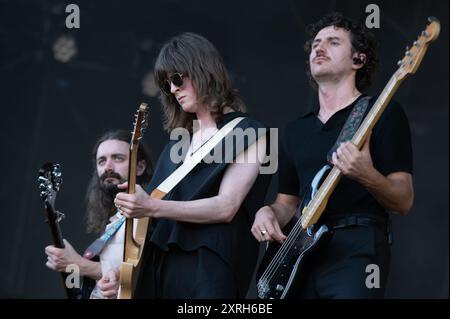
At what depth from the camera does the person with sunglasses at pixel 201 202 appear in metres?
4.05

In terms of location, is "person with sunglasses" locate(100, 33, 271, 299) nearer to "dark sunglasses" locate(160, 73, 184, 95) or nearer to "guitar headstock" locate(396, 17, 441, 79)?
"dark sunglasses" locate(160, 73, 184, 95)

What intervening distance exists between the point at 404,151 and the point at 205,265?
3.34 feet

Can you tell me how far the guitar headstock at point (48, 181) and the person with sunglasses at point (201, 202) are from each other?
544 millimetres

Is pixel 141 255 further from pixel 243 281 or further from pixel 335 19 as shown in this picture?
pixel 335 19

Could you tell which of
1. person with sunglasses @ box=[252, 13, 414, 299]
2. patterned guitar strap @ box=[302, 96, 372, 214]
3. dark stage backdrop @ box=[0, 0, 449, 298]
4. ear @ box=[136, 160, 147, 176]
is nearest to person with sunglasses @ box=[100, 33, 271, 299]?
person with sunglasses @ box=[252, 13, 414, 299]

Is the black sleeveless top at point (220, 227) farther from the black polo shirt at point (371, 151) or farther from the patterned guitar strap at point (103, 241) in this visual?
the patterned guitar strap at point (103, 241)

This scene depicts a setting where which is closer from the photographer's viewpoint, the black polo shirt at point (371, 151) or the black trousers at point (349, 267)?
the black trousers at point (349, 267)

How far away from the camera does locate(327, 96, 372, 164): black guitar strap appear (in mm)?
3977

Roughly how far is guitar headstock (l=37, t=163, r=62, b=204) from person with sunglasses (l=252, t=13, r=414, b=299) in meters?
1.13

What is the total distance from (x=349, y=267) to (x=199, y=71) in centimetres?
127

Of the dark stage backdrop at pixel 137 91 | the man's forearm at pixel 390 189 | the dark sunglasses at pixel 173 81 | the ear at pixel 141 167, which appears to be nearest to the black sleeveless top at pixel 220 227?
the dark sunglasses at pixel 173 81

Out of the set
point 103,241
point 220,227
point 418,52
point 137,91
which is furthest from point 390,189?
point 137,91

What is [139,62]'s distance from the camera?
7027mm
